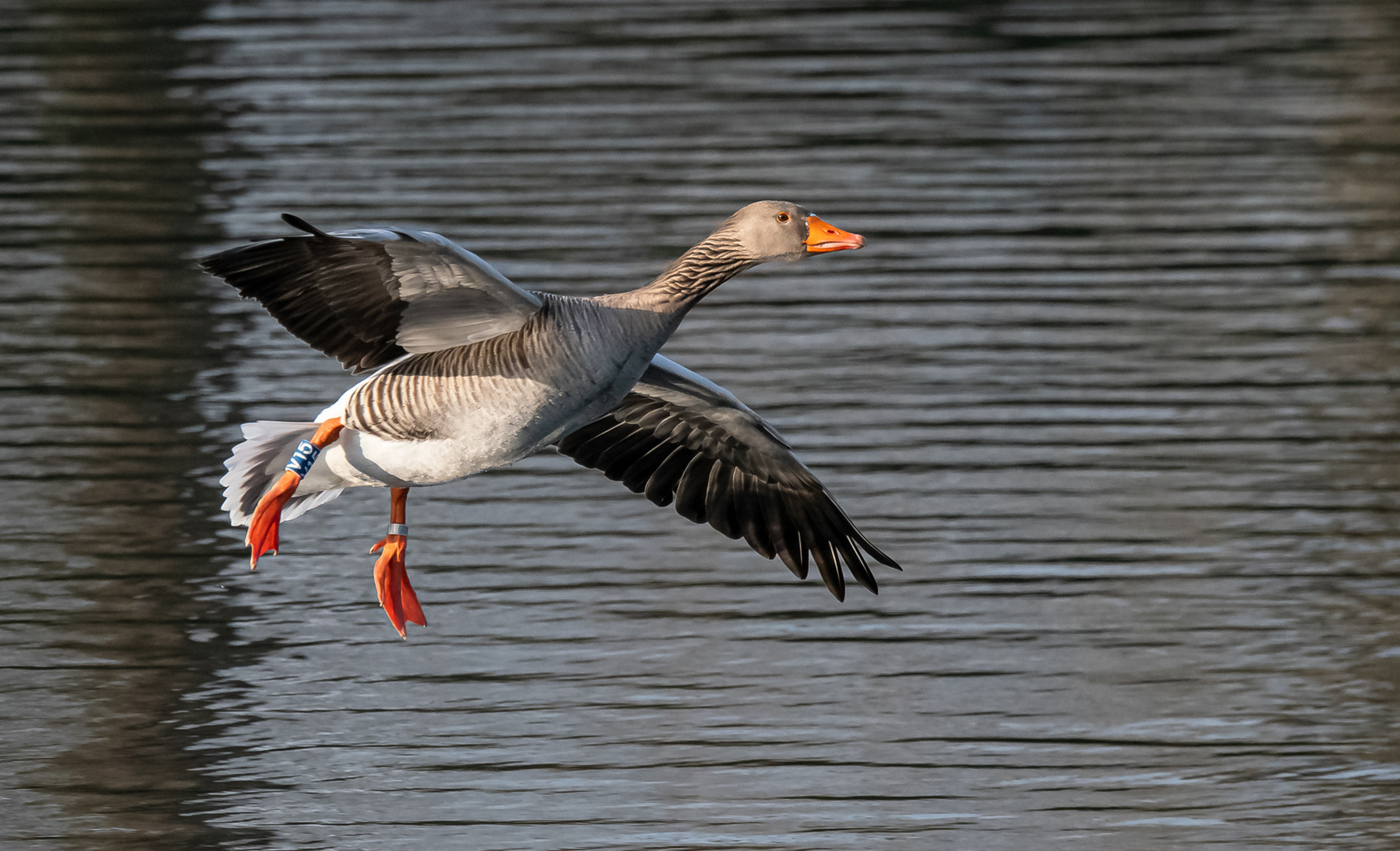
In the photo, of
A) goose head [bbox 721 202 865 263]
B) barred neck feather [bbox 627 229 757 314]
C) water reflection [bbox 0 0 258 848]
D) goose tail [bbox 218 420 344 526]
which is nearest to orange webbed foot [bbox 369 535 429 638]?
goose tail [bbox 218 420 344 526]

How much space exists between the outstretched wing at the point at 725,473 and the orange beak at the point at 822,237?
1365 mm

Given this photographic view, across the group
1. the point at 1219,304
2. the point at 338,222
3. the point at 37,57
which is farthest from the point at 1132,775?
the point at 37,57

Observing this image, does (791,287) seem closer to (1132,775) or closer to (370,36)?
(1132,775)

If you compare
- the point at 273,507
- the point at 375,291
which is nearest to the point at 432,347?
the point at 375,291

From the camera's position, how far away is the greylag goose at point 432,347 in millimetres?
7512

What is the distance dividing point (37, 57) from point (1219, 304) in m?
14.1

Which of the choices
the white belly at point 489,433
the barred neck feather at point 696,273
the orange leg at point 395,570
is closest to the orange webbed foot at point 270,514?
the white belly at point 489,433

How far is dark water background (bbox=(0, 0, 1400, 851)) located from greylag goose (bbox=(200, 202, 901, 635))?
3.91 feet

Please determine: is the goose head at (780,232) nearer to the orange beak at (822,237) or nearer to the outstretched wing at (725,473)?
the orange beak at (822,237)

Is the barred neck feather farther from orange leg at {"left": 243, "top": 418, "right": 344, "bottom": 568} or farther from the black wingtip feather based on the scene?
orange leg at {"left": 243, "top": 418, "right": 344, "bottom": 568}

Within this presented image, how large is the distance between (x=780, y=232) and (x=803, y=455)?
4184 millimetres

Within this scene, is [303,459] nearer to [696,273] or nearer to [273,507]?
[273,507]

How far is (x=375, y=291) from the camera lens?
25.5ft

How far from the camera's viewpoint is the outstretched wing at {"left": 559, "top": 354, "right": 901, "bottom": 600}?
364 inches
